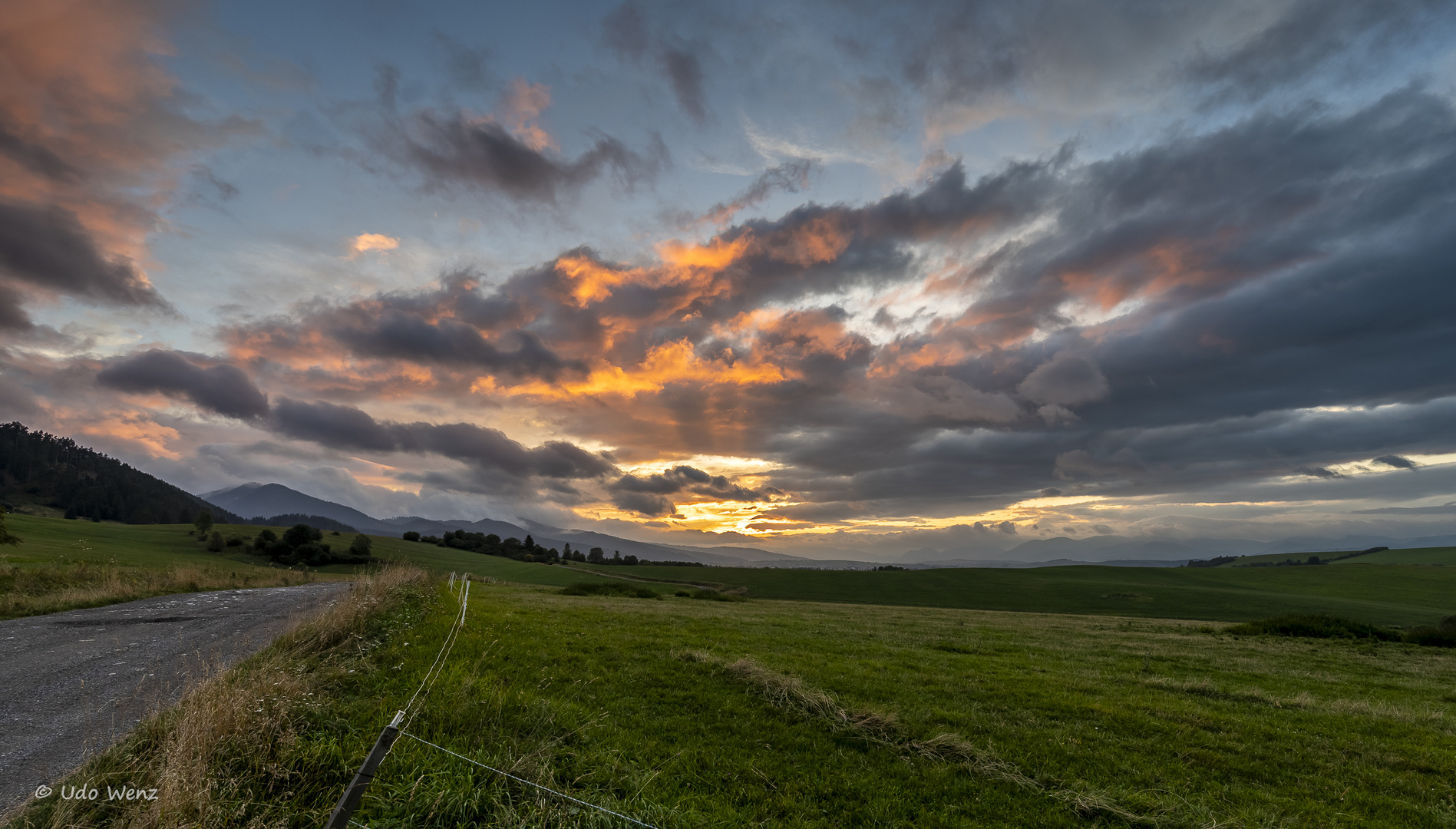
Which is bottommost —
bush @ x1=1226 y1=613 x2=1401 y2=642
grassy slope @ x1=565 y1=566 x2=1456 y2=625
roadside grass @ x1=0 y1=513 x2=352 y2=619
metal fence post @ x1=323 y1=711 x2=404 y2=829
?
grassy slope @ x1=565 y1=566 x2=1456 y2=625

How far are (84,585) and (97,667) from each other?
2285cm

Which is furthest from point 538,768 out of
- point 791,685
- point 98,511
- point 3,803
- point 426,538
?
point 98,511

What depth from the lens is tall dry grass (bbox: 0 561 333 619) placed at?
23.5 m

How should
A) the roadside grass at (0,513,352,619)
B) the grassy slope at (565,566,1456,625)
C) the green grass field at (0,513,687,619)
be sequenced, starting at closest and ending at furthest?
1. the roadside grass at (0,513,352,619)
2. the green grass field at (0,513,687,619)
3. the grassy slope at (565,566,1456,625)

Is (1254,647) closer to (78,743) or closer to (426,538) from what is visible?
(78,743)

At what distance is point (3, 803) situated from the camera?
711cm

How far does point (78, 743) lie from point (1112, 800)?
16.3 meters

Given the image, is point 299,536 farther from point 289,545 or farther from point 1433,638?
point 1433,638

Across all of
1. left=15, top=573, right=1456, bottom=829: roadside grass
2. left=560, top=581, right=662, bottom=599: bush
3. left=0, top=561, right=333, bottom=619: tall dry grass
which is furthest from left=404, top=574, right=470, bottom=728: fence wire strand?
left=560, top=581, right=662, bottom=599: bush

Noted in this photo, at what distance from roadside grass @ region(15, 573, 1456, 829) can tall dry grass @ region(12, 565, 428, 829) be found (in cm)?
4

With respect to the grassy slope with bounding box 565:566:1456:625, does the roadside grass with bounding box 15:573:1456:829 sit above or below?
above

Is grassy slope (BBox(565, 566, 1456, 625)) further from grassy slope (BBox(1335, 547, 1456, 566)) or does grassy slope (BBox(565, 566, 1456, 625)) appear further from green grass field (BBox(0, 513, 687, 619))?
grassy slope (BBox(1335, 547, 1456, 566))

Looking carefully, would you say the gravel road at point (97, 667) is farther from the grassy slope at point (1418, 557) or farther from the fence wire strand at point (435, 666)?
the grassy slope at point (1418, 557)

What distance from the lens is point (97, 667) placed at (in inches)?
552
